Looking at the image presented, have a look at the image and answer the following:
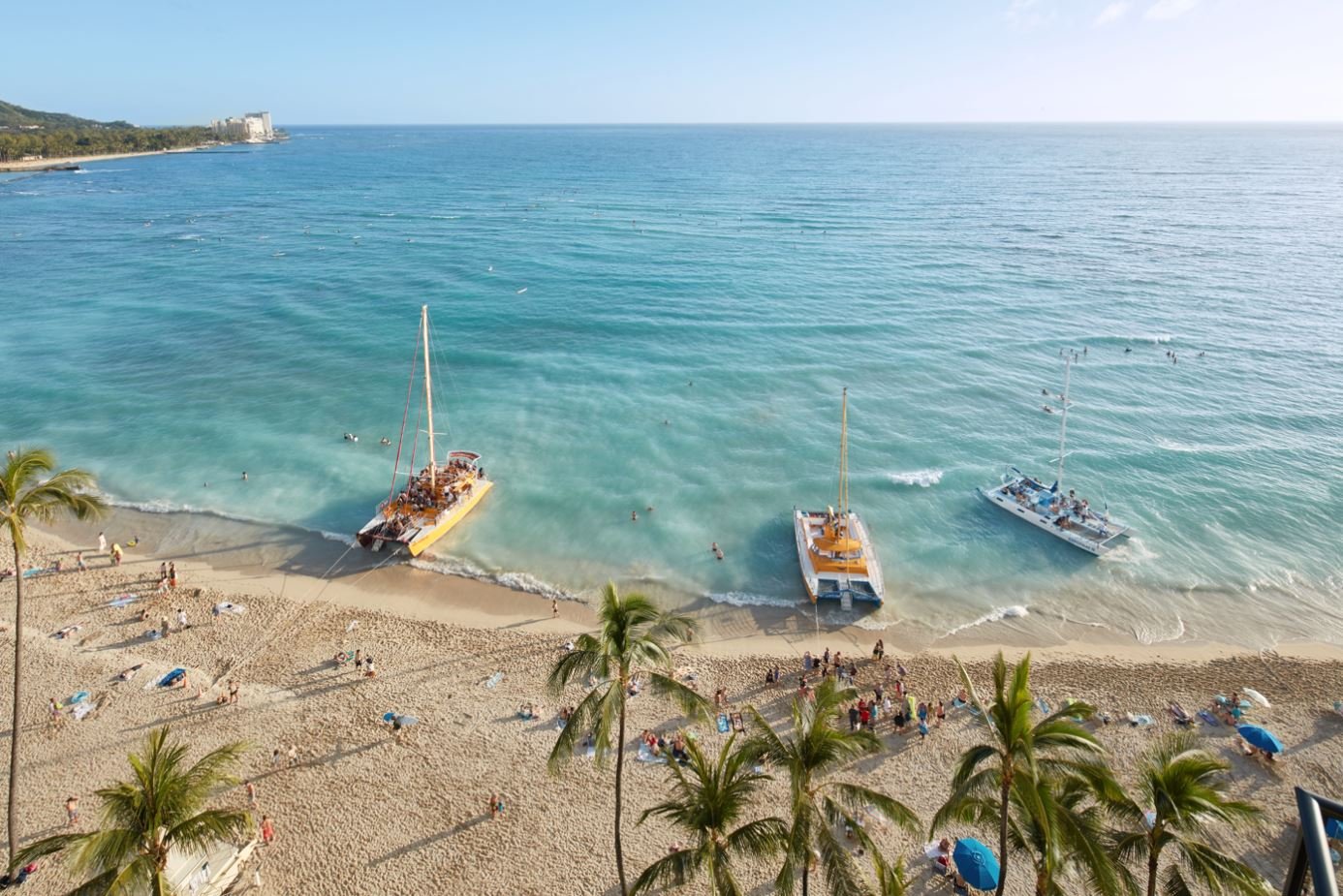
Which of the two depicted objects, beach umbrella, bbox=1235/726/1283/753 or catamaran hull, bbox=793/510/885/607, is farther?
catamaran hull, bbox=793/510/885/607

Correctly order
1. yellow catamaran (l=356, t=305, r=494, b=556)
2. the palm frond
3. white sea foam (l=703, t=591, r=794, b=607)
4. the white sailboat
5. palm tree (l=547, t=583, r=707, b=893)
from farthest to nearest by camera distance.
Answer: the white sailboat → yellow catamaran (l=356, t=305, r=494, b=556) → white sea foam (l=703, t=591, r=794, b=607) → palm tree (l=547, t=583, r=707, b=893) → the palm frond

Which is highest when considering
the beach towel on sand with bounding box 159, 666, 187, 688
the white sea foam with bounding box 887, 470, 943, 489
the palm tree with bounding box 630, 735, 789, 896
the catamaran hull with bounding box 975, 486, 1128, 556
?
the palm tree with bounding box 630, 735, 789, 896

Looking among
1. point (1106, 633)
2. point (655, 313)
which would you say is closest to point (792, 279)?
point (655, 313)

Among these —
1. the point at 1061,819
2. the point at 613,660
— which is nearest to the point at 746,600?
the point at 613,660

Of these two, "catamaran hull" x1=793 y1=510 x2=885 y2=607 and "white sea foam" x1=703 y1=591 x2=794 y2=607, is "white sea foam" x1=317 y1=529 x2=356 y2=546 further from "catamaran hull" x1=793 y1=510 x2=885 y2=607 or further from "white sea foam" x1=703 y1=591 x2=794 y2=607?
"catamaran hull" x1=793 y1=510 x2=885 y2=607

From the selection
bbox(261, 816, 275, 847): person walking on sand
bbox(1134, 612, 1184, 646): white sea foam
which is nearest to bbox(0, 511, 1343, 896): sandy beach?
bbox(261, 816, 275, 847): person walking on sand

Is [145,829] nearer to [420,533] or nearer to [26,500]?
[26,500]

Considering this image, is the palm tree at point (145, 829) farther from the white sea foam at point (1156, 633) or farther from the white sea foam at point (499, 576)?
the white sea foam at point (1156, 633)
